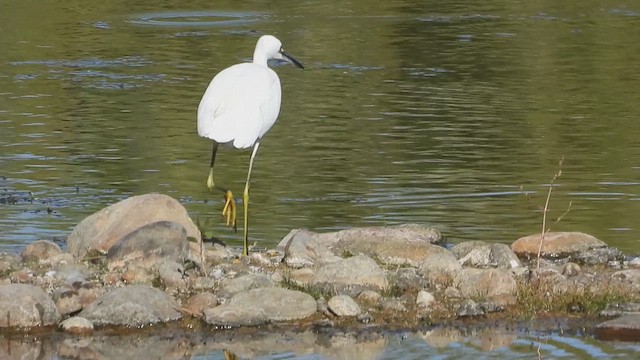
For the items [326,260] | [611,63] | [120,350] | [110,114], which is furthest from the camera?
[611,63]

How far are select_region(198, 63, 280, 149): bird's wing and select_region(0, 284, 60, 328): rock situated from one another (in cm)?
210

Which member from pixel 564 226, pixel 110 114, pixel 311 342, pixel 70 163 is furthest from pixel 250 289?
pixel 110 114

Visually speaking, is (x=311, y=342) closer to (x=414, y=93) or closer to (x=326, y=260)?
(x=326, y=260)

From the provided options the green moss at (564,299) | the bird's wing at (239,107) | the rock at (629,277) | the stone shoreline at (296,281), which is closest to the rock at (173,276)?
the stone shoreline at (296,281)

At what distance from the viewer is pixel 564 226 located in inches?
484

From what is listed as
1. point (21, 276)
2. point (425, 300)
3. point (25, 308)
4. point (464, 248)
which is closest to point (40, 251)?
point (21, 276)

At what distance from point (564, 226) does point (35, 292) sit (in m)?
5.03

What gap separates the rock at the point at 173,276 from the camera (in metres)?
9.53

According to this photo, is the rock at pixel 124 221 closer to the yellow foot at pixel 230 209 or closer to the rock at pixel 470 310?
the yellow foot at pixel 230 209

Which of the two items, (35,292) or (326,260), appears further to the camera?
(326,260)

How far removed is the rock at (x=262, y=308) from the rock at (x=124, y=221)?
4.30ft

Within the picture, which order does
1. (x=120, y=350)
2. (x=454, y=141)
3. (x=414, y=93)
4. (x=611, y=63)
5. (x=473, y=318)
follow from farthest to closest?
(x=611, y=63)
(x=414, y=93)
(x=454, y=141)
(x=473, y=318)
(x=120, y=350)

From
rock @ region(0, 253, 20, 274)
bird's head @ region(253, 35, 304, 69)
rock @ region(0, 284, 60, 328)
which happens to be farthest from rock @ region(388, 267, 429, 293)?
bird's head @ region(253, 35, 304, 69)

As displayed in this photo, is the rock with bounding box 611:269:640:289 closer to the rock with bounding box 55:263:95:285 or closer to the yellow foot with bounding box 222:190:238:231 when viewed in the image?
the yellow foot with bounding box 222:190:238:231
